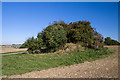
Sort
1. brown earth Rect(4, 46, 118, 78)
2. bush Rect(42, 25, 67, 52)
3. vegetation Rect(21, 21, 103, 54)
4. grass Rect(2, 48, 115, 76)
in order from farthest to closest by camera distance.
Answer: vegetation Rect(21, 21, 103, 54) → bush Rect(42, 25, 67, 52) → grass Rect(2, 48, 115, 76) → brown earth Rect(4, 46, 118, 78)

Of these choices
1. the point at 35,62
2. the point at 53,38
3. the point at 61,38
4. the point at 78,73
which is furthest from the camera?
the point at 61,38

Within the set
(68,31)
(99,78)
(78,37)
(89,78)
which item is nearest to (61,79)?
(89,78)

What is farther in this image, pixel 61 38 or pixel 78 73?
pixel 61 38

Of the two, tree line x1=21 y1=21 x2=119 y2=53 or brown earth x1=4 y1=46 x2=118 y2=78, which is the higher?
tree line x1=21 y1=21 x2=119 y2=53

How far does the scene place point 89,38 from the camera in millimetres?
17422

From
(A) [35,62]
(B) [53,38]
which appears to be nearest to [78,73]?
(A) [35,62]

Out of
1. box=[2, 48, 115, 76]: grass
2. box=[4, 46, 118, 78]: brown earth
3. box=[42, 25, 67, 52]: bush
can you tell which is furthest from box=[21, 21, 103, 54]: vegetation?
box=[4, 46, 118, 78]: brown earth

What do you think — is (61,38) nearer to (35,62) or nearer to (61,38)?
(61,38)

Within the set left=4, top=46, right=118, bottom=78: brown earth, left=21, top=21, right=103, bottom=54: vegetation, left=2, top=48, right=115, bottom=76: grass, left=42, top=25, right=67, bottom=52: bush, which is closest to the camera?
left=4, top=46, right=118, bottom=78: brown earth

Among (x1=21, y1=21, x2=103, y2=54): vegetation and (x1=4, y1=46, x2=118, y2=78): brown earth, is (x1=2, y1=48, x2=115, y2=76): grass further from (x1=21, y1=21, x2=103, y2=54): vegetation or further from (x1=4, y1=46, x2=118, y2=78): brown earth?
(x1=21, y1=21, x2=103, y2=54): vegetation

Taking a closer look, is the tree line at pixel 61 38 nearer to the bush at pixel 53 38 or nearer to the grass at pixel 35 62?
the bush at pixel 53 38

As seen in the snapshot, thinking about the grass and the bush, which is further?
the bush

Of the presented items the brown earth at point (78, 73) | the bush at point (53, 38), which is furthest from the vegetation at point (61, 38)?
the brown earth at point (78, 73)

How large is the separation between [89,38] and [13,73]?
14217 mm
